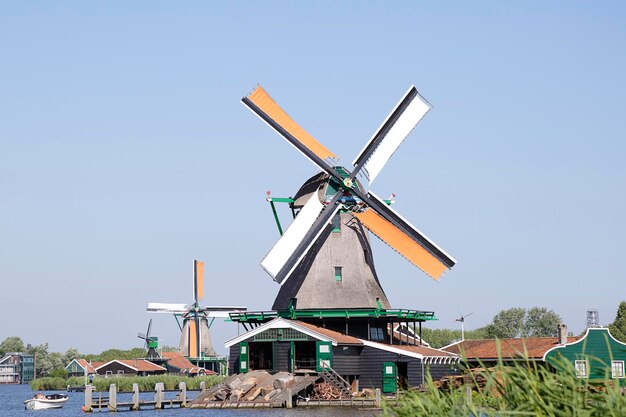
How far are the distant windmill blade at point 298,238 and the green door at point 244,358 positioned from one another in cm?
379

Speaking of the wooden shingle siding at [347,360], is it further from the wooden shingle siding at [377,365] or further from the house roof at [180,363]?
the house roof at [180,363]

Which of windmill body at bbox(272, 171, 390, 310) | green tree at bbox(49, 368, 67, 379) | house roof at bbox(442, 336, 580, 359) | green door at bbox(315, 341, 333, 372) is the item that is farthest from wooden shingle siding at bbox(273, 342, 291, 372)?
green tree at bbox(49, 368, 67, 379)

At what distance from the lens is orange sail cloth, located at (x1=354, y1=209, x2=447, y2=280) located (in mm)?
48594

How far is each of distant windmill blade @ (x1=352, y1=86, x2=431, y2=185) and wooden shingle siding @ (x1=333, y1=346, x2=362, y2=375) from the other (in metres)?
8.00

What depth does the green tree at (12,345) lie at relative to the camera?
6668 inches

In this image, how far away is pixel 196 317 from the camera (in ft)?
316

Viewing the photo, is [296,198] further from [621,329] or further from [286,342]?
[621,329]

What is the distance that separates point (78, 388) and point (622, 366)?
64.0m

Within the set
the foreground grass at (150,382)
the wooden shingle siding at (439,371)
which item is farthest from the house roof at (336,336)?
the foreground grass at (150,382)

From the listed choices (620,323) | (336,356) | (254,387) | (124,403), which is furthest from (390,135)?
(620,323)

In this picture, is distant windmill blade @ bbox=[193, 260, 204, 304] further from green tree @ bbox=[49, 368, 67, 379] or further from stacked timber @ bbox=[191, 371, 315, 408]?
stacked timber @ bbox=[191, 371, 315, 408]

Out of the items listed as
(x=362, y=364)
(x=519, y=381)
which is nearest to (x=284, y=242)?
(x=362, y=364)

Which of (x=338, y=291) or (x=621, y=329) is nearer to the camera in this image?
(x=338, y=291)

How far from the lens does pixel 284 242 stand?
47094 millimetres
